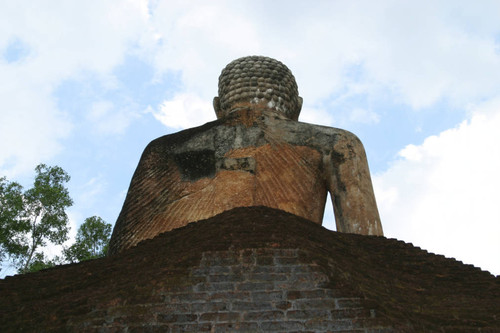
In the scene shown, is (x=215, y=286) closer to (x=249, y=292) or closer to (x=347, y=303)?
(x=249, y=292)

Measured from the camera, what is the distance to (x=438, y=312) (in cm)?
306

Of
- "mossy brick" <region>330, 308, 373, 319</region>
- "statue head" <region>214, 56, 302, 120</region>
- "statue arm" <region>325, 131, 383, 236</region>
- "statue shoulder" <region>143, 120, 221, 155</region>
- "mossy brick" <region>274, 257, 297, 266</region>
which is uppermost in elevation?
"statue head" <region>214, 56, 302, 120</region>

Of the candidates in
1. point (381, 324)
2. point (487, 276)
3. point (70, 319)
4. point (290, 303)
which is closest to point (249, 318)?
point (290, 303)

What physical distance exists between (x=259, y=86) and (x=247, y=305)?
13.7ft

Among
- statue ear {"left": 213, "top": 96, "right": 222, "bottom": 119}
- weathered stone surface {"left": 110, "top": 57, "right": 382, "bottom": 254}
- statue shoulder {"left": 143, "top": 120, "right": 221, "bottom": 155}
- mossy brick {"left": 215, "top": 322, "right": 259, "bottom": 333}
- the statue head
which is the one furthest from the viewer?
statue ear {"left": 213, "top": 96, "right": 222, "bottom": 119}

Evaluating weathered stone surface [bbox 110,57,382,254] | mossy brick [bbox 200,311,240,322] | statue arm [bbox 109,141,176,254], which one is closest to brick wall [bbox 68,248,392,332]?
mossy brick [bbox 200,311,240,322]

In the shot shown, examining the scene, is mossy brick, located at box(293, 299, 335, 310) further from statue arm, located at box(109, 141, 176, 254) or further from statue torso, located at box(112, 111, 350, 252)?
statue arm, located at box(109, 141, 176, 254)

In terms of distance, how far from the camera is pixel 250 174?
5.75 m

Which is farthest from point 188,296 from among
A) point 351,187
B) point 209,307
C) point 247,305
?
point 351,187

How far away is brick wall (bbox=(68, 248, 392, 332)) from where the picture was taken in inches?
109

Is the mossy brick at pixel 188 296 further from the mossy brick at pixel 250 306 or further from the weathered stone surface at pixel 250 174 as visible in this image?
the weathered stone surface at pixel 250 174

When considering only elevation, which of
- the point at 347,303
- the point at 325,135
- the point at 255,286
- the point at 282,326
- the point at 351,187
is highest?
the point at 325,135

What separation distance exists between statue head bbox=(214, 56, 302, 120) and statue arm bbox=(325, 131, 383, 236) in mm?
1019

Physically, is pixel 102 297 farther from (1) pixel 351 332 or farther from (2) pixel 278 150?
(2) pixel 278 150
